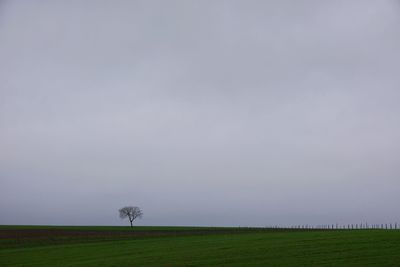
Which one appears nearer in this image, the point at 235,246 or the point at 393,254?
the point at 393,254

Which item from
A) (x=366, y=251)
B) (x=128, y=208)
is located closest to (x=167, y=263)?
(x=366, y=251)

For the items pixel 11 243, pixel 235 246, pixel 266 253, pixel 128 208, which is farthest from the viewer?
pixel 128 208

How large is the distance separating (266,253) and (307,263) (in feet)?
17.8

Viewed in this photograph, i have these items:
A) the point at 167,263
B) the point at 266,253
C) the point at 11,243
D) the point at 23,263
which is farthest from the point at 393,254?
the point at 11,243

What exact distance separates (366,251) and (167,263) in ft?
39.3

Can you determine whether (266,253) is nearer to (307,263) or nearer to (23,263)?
(307,263)

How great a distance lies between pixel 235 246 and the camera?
37906mm

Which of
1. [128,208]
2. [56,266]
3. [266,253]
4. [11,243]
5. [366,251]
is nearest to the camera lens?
[366,251]

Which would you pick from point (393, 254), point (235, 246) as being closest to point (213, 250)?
point (235, 246)

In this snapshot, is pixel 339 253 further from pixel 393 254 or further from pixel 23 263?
pixel 23 263

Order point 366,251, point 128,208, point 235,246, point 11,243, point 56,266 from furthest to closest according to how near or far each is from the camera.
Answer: point 128,208 → point 11,243 → point 235,246 → point 56,266 → point 366,251

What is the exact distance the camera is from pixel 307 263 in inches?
1049

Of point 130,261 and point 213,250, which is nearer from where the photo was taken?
point 130,261

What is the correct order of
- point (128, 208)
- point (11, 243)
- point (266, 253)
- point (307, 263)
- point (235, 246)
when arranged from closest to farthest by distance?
point (307, 263), point (266, 253), point (235, 246), point (11, 243), point (128, 208)
